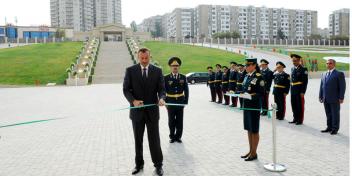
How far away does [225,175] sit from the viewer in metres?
5.57

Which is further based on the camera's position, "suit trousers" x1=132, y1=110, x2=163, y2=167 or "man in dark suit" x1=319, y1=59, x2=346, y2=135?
"man in dark suit" x1=319, y1=59, x2=346, y2=135

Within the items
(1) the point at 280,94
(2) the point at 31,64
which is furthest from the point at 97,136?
(2) the point at 31,64

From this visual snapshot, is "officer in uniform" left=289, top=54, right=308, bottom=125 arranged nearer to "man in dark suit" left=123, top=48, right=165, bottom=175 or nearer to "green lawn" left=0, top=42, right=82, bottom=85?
"man in dark suit" left=123, top=48, right=165, bottom=175

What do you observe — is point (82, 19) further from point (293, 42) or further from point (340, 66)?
point (340, 66)

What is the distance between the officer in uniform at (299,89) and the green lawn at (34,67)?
2616 cm

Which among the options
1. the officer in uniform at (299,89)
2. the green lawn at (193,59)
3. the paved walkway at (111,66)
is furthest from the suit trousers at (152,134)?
the green lawn at (193,59)

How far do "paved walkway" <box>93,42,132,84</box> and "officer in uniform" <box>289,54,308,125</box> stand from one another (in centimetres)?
2531

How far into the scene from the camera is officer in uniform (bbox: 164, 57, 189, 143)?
8219 millimetres

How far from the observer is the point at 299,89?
10.1m

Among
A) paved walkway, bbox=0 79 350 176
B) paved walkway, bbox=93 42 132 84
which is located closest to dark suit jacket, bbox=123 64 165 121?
paved walkway, bbox=0 79 350 176

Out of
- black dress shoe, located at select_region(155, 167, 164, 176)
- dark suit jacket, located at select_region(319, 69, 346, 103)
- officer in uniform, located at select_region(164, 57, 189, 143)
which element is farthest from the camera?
dark suit jacket, located at select_region(319, 69, 346, 103)

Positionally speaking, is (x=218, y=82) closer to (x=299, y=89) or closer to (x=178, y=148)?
(x=299, y=89)

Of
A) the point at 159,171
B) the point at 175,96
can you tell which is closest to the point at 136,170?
the point at 159,171

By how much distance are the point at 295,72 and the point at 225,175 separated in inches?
228
